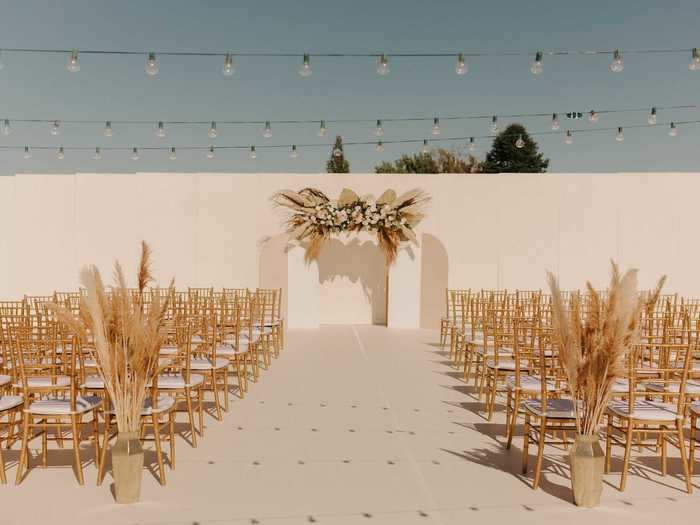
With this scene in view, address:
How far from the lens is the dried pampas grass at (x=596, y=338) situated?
3.14m

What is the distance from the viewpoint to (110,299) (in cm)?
327

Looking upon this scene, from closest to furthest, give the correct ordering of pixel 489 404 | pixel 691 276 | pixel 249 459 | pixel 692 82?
pixel 249 459
pixel 489 404
pixel 692 82
pixel 691 276

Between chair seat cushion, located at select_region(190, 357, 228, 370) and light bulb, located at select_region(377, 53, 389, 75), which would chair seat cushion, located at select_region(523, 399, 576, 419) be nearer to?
chair seat cushion, located at select_region(190, 357, 228, 370)

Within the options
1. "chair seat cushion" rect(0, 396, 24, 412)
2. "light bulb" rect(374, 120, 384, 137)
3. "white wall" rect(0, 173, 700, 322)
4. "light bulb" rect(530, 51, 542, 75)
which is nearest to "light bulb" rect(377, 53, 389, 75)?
"light bulb" rect(530, 51, 542, 75)

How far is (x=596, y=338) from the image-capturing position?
3.24 meters

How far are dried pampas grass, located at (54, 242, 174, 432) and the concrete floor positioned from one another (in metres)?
0.59

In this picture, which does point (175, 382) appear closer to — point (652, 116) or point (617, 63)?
point (617, 63)

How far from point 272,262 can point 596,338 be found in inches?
351

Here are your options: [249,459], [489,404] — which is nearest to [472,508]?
[249,459]

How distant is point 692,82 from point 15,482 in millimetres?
9919

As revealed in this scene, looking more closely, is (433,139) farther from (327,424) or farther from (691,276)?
(327,424)

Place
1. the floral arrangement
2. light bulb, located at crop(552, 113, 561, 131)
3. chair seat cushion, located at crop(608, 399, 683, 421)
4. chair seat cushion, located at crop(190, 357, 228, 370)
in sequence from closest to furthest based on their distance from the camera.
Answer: chair seat cushion, located at crop(608, 399, 683, 421)
chair seat cushion, located at crop(190, 357, 228, 370)
light bulb, located at crop(552, 113, 561, 131)
the floral arrangement

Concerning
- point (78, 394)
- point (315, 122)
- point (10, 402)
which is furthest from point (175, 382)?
point (315, 122)

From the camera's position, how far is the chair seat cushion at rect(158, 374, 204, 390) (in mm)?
4297
